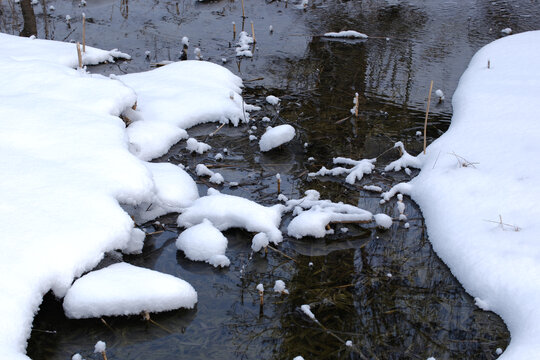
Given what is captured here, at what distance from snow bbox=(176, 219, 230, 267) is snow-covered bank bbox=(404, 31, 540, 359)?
2020 mm

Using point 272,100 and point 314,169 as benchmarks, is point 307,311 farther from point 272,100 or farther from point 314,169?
point 272,100

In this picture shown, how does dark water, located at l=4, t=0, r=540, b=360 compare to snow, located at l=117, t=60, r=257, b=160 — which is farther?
snow, located at l=117, t=60, r=257, b=160

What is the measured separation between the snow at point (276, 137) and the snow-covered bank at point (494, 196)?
1.64m

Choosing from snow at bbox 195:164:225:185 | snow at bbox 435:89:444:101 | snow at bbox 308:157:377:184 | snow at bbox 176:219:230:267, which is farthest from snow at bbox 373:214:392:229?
snow at bbox 435:89:444:101

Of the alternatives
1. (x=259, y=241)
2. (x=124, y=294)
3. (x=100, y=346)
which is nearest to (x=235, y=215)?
(x=259, y=241)

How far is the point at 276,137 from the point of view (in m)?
6.49

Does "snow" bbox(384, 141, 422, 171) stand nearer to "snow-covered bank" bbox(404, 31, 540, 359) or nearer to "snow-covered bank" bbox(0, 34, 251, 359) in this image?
"snow-covered bank" bbox(404, 31, 540, 359)

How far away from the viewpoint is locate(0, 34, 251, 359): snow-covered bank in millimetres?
3910

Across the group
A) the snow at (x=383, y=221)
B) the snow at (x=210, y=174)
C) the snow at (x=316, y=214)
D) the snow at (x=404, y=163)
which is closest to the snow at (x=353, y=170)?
the snow at (x=404, y=163)

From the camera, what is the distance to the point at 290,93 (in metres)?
8.15

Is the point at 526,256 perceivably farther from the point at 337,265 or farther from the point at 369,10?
the point at 369,10

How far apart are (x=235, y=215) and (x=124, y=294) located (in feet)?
4.73

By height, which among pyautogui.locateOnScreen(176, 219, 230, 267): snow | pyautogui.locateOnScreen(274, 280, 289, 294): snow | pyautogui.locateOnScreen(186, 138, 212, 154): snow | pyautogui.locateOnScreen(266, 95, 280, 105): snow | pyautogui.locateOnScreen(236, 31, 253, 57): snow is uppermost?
pyautogui.locateOnScreen(236, 31, 253, 57): snow

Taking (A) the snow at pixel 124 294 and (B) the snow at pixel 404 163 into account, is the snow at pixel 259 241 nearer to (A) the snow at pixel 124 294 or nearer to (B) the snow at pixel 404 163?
(A) the snow at pixel 124 294
